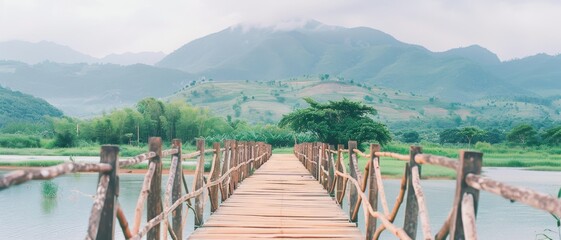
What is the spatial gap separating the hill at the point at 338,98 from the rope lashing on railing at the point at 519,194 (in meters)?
79.9

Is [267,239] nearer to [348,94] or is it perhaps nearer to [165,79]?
[348,94]

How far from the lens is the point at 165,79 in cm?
15188

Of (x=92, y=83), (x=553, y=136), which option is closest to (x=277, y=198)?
(x=553, y=136)

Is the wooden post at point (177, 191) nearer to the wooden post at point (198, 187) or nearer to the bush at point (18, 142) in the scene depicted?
the wooden post at point (198, 187)

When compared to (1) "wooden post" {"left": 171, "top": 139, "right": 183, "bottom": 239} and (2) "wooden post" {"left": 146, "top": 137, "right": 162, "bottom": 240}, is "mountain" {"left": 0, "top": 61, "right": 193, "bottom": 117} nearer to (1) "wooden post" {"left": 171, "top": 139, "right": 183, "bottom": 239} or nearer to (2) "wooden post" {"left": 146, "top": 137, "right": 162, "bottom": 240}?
(1) "wooden post" {"left": 171, "top": 139, "right": 183, "bottom": 239}

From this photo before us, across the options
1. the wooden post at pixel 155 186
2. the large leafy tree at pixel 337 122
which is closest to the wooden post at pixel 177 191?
the wooden post at pixel 155 186

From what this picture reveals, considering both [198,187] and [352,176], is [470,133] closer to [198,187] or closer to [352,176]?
[352,176]

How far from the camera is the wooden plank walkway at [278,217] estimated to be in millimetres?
4773

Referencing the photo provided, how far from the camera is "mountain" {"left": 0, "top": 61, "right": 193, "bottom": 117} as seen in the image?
140 m

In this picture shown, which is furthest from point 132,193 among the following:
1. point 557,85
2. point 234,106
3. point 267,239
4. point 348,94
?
point 557,85

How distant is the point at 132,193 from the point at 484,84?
153480mm

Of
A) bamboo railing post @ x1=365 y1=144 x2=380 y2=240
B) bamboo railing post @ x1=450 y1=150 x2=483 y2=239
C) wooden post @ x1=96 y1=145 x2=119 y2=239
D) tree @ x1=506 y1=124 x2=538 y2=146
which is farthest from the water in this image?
tree @ x1=506 y1=124 x2=538 y2=146

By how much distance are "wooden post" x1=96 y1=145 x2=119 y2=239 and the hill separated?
7944cm

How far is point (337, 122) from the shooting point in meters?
31.0
